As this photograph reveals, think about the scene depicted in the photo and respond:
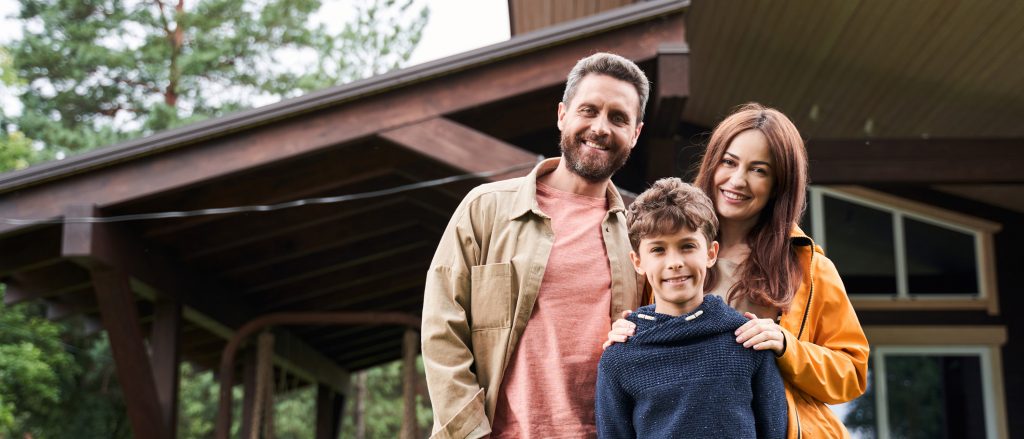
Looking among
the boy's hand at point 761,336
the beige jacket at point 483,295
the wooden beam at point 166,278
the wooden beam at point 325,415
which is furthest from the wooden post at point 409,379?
the boy's hand at point 761,336

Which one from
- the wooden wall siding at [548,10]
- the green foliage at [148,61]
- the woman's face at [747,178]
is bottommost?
the woman's face at [747,178]

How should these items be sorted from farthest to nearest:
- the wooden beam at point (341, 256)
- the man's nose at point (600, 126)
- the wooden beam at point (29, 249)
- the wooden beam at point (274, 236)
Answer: the wooden beam at point (341, 256) → the wooden beam at point (274, 236) → the wooden beam at point (29, 249) → the man's nose at point (600, 126)

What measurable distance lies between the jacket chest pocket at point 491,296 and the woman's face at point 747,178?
0.52 meters

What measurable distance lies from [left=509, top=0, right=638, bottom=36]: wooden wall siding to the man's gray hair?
5.36m

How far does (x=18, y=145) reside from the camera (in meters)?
15.0

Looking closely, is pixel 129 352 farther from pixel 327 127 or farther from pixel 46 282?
pixel 327 127

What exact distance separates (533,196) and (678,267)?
1.82ft

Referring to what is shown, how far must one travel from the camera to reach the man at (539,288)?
8.23 feet

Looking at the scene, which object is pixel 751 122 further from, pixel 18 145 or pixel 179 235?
pixel 18 145

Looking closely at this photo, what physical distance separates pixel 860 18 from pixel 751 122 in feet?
14.9

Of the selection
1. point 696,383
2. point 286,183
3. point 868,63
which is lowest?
point 696,383

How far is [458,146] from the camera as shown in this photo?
521 cm

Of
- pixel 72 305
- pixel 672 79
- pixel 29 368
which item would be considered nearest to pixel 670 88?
pixel 672 79

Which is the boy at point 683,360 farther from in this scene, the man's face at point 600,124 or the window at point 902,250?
the window at point 902,250
